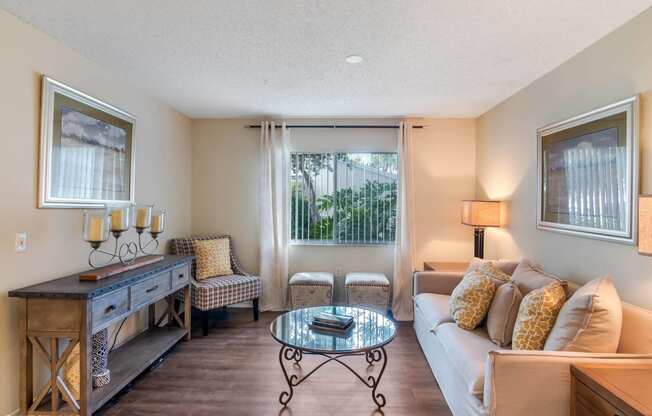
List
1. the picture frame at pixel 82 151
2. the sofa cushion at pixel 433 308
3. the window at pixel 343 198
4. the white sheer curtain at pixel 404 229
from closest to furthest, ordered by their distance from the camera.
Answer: the picture frame at pixel 82 151, the sofa cushion at pixel 433 308, the white sheer curtain at pixel 404 229, the window at pixel 343 198

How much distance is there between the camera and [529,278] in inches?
88.0

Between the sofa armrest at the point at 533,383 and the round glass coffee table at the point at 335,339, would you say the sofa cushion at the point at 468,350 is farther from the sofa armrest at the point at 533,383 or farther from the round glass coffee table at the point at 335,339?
the round glass coffee table at the point at 335,339

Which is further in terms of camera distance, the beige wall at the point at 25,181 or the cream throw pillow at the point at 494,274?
the cream throw pillow at the point at 494,274

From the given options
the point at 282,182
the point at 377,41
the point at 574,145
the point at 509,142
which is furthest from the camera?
the point at 282,182

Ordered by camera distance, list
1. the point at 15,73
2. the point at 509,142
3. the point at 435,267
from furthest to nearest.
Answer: the point at 435,267
the point at 509,142
the point at 15,73

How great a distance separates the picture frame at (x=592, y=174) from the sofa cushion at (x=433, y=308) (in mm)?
1030

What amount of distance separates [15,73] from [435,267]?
3.73m

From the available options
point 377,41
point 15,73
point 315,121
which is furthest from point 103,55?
point 315,121

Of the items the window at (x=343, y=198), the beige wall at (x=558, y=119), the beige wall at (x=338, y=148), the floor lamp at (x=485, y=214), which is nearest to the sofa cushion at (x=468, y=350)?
the beige wall at (x=558, y=119)

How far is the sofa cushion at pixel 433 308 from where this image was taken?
8.02ft

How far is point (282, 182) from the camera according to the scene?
3.99 metres

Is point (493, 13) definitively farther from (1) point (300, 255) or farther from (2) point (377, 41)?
(1) point (300, 255)

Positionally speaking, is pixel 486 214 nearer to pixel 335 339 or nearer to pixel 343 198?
pixel 343 198

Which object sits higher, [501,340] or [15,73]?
[15,73]
